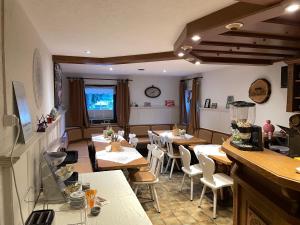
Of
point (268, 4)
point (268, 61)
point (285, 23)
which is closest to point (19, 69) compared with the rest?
point (268, 4)

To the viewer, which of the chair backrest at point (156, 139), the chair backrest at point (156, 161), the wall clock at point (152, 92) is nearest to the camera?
the chair backrest at point (156, 161)

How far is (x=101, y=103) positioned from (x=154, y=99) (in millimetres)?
1681

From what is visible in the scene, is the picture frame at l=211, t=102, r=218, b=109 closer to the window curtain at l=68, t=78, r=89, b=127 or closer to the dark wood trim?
the dark wood trim

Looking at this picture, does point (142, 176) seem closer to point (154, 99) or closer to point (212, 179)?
point (212, 179)

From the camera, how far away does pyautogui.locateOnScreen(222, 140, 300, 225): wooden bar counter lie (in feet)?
4.31

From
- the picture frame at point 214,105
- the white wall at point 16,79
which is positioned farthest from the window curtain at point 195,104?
the white wall at point 16,79

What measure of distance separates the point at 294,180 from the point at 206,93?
487cm

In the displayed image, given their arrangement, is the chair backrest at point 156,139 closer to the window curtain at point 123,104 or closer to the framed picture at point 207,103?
the window curtain at point 123,104

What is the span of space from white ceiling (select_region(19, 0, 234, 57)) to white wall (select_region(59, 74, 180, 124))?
363 centimetres

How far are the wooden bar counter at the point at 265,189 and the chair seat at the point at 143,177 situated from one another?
1.32 meters

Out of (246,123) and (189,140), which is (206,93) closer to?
(189,140)

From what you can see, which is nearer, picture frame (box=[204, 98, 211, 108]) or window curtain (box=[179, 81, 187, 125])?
picture frame (box=[204, 98, 211, 108])

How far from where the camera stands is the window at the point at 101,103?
6488 millimetres

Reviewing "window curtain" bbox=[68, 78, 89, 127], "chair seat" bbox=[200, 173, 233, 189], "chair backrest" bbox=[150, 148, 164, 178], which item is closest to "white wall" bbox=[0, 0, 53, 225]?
"chair backrest" bbox=[150, 148, 164, 178]
